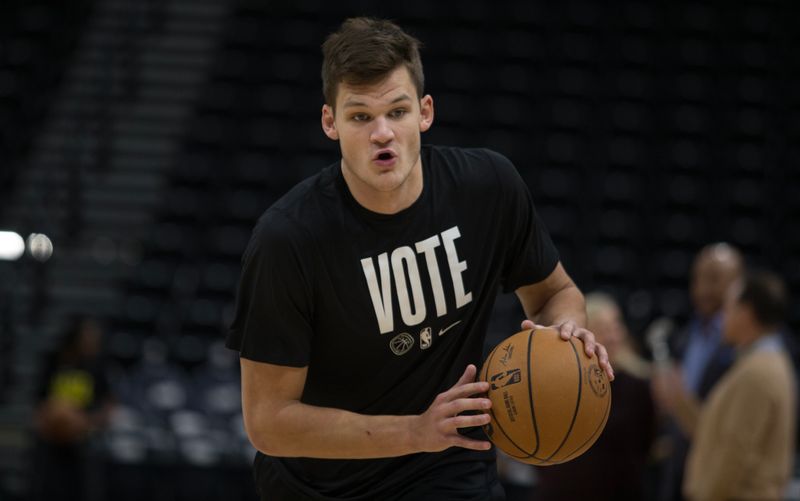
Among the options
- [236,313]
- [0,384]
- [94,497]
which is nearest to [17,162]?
[0,384]

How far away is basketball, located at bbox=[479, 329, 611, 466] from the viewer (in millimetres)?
2930

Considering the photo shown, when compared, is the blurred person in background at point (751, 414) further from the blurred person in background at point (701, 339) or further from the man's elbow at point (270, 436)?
the man's elbow at point (270, 436)

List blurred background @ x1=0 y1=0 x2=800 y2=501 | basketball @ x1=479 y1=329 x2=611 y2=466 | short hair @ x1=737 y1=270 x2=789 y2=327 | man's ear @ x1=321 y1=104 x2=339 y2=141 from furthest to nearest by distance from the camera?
blurred background @ x1=0 y1=0 x2=800 y2=501 → short hair @ x1=737 y1=270 x2=789 y2=327 → man's ear @ x1=321 y1=104 x2=339 y2=141 → basketball @ x1=479 y1=329 x2=611 y2=466

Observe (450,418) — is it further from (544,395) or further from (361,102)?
(361,102)

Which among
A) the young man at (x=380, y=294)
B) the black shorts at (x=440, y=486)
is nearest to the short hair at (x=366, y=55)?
the young man at (x=380, y=294)

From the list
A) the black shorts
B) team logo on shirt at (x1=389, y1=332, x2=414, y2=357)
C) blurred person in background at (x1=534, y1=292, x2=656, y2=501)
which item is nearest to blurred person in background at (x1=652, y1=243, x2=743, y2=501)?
blurred person in background at (x1=534, y1=292, x2=656, y2=501)

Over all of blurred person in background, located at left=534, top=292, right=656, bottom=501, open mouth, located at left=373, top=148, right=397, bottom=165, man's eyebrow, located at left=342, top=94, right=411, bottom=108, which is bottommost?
blurred person in background, located at left=534, top=292, right=656, bottom=501

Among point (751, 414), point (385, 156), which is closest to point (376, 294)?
point (385, 156)

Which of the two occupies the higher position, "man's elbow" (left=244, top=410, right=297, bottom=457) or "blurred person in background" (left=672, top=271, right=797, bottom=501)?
"man's elbow" (left=244, top=410, right=297, bottom=457)

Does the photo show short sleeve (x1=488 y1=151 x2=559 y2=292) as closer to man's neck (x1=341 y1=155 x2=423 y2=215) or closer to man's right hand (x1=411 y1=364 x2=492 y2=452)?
man's neck (x1=341 y1=155 x2=423 y2=215)

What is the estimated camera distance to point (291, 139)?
41.1 ft

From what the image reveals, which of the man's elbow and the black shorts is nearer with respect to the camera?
the man's elbow

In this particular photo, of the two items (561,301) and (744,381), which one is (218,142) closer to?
(744,381)

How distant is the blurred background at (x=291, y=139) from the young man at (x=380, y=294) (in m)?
6.46
